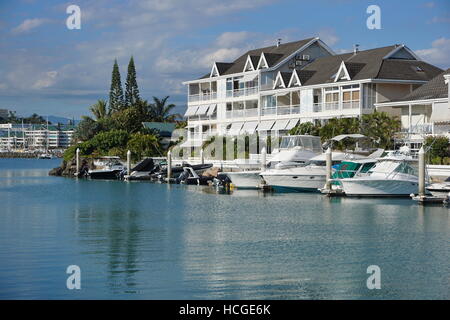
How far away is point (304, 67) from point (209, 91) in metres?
14.9

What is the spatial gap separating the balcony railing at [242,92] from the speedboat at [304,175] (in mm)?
27193

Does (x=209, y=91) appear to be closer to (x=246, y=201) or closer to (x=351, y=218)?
(x=246, y=201)

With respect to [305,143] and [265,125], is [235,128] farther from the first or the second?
[305,143]

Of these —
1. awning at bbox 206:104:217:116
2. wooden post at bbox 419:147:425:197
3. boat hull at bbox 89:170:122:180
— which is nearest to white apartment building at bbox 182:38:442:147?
awning at bbox 206:104:217:116

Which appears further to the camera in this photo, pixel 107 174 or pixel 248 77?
pixel 248 77

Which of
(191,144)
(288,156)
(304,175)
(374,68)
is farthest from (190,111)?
(304,175)

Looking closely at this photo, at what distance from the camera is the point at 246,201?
1747 inches

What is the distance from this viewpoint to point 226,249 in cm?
2602

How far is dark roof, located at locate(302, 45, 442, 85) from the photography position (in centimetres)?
6300

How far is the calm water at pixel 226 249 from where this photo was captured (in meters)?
20.0

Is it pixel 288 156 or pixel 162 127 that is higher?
pixel 162 127

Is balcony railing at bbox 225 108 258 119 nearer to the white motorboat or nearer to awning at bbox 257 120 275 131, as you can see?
awning at bbox 257 120 275 131

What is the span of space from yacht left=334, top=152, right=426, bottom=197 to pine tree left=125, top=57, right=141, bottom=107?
262 ft

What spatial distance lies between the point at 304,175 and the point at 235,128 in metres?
30.2
